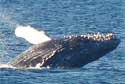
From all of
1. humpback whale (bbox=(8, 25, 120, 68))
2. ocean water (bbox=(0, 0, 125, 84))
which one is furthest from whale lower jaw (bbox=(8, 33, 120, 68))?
ocean water (bbox=(0, 0, 125, 84))

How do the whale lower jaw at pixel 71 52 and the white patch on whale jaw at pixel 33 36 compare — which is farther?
the white patch on whale jaw at pixel 33 36

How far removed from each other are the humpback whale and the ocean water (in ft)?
2.19

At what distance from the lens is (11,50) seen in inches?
2719

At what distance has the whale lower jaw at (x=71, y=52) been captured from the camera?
60656mm

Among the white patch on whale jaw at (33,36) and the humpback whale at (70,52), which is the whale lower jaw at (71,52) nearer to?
the humpback whale at (70,52)

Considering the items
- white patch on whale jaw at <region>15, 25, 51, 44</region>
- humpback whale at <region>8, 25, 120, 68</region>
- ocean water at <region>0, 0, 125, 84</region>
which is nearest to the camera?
ocean water at <region>0, 0, 125, 84</region>

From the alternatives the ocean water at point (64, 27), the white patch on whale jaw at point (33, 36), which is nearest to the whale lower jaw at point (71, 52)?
the ocean water at point (64, 27)

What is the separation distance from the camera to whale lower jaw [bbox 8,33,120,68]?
6066cm

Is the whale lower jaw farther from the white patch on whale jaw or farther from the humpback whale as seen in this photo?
the white patch on whale jaw

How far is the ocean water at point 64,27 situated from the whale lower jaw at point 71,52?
671 mm

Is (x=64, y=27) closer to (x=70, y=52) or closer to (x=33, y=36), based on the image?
(x=33, y=36)

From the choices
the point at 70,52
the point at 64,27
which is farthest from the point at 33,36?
the point at 64,27

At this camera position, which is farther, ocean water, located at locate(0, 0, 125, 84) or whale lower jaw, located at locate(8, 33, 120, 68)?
whale lower jaw, located at locate(8, 33, 120, 68)

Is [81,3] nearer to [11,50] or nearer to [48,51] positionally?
[11,50]
